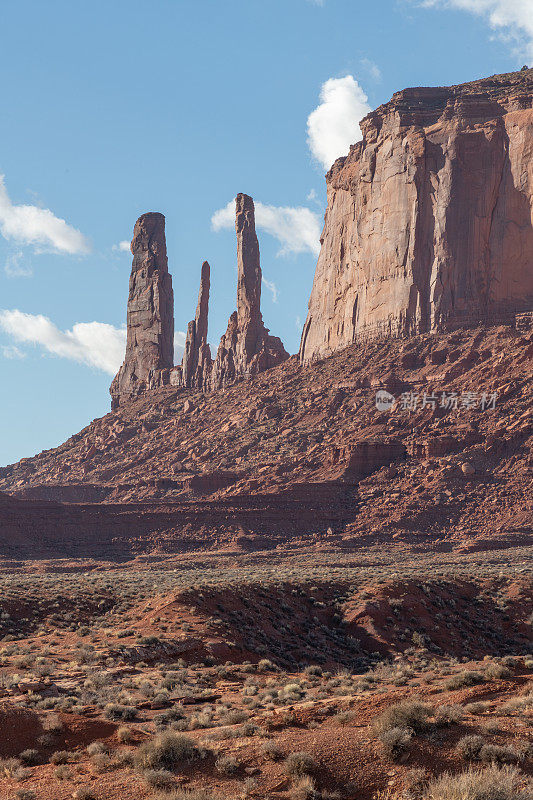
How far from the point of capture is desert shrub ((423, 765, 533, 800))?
10820 mm

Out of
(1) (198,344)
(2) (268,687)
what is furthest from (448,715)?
(1) (198,344)

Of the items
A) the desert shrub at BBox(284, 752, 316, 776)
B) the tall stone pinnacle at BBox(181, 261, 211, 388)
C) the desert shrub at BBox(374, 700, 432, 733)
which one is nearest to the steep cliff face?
the tall stone pinnacle at BBox(181, 261, 211, 388)

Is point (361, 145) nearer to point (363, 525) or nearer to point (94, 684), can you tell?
point (363, 525)

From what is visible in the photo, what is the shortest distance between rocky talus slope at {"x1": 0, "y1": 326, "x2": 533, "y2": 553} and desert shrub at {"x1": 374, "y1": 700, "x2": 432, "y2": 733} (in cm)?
4696

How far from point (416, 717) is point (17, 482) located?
95153 millimetres

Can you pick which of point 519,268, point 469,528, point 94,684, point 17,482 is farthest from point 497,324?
point 94,684

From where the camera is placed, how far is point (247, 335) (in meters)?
102

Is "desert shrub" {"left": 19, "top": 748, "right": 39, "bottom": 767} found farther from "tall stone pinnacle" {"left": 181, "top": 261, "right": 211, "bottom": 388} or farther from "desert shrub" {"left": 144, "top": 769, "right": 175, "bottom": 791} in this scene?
"tall stone pinnacle" {"left": 181, "top": 261, "right": 211, "bottom": 388}

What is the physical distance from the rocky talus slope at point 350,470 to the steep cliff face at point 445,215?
3733 millimetres

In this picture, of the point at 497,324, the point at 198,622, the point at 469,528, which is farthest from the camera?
the point at 497,324

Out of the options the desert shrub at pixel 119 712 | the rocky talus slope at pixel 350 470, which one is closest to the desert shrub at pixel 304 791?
the desert shrub at pixel 119 712

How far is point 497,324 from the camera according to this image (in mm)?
80125

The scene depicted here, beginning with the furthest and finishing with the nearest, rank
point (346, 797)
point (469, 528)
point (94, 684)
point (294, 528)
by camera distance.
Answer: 1. point (294, 528)
2. point (469, 528)
3. point (94, 684)
4. point (346, 797)

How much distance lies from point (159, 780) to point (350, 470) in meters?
59.6
